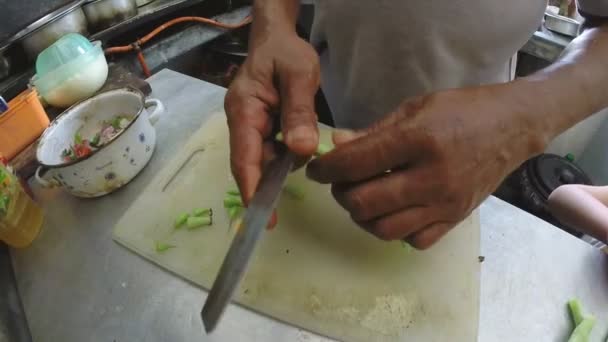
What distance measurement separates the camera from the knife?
0.37m

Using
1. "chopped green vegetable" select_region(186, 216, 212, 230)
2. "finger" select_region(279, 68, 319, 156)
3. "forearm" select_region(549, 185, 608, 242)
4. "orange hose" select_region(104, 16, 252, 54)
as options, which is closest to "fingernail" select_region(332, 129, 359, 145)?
"finger" select_region(279, 68, 319, 156)

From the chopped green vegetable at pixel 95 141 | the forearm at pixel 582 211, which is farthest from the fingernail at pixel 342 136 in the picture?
the forearm at pixel 582 211

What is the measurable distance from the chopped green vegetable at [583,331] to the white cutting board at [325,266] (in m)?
0.12

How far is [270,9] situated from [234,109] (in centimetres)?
22

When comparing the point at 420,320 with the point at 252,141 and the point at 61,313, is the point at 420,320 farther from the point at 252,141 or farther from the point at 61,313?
the point at 61,313

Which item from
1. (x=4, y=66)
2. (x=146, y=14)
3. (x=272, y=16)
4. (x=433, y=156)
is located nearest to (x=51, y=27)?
(x=4, y=66)

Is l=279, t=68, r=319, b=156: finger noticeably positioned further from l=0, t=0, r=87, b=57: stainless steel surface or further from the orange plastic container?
l=0, t=0, r=87, b=57: stainless steel surface

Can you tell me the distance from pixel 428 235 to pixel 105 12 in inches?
42.4

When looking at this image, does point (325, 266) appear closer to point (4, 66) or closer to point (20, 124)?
point (20, 124)

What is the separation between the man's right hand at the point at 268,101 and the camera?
0.51m

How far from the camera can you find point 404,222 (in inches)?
19.0

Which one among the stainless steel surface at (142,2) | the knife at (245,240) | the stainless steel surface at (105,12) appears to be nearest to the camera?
the knife at (245,240)

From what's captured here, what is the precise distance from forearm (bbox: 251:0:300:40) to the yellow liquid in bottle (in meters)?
0.48

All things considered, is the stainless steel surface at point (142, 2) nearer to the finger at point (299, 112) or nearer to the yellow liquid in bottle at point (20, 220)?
the yellow liquid in bottle at point (20, 220)
